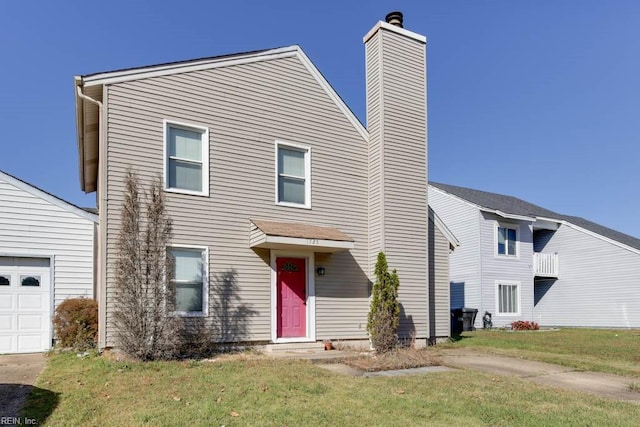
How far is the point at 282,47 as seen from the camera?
11.7 metres

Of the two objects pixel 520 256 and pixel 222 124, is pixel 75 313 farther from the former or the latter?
pixel 520 256

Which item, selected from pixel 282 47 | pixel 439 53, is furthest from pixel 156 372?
pixel 439 53

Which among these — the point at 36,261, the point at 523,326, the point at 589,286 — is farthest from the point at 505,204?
the point at 36,261

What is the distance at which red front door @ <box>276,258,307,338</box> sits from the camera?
10906 millimetres

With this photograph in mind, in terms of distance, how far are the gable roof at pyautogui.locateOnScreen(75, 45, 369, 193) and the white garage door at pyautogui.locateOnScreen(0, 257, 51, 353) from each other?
3561 mm

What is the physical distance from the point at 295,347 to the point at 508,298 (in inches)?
602

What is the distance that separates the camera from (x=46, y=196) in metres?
11.7

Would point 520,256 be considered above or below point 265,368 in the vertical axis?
above

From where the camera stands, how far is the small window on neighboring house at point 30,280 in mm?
11252

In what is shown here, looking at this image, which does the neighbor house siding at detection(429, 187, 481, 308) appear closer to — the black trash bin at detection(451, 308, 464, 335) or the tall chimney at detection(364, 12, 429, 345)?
the black trash bin at detection(451, 308, 464, 335)

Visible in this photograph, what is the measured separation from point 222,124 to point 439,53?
740 cm

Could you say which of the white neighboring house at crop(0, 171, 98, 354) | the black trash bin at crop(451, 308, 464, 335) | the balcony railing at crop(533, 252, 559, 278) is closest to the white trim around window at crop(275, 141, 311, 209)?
the white neighboring house at crop(0, 171, 98, 354)

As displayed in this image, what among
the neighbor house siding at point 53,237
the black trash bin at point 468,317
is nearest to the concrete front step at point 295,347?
the neighbor house siding at point 53,237

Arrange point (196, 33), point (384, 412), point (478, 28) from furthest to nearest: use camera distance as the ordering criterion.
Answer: point (478, 28) < point (196, 33) < point (384, 412)
